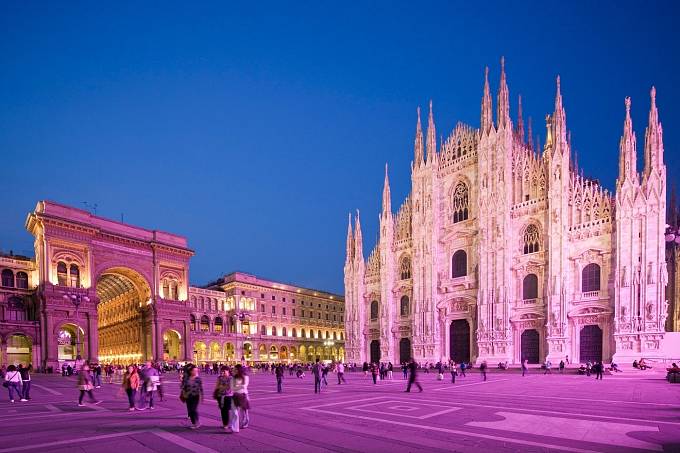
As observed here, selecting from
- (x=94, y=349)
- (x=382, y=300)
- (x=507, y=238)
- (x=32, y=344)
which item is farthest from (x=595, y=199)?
(x=32, y=344)

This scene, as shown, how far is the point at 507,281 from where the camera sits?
41.8 metres

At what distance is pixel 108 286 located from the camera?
6569cm

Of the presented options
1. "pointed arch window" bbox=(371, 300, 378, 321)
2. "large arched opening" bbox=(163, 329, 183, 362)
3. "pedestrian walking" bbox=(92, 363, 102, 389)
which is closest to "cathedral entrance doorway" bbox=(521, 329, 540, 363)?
"pointed arch window" bbox=(371, 300, 378, 321)

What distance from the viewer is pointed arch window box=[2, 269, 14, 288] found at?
4950 centimetres

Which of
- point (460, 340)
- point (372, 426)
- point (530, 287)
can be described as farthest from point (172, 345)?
point (372, 426)

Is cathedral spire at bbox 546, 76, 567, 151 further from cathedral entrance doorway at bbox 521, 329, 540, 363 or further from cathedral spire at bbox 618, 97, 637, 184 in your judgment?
cathedral entrance doorway at bbox 521, 329, 540, 363

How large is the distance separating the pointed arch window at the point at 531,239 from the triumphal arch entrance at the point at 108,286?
4207cm

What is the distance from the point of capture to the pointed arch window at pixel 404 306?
2053 inches

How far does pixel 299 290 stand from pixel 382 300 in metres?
29.5

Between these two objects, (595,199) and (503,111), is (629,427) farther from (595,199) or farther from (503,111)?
(503,111)

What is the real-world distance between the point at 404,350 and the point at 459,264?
11937 mm

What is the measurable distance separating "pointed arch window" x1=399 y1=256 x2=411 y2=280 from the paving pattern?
35.7 m

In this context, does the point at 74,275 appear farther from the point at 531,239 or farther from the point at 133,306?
the point at 531,239

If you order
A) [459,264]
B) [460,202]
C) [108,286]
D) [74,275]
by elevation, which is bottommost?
[108,286]
